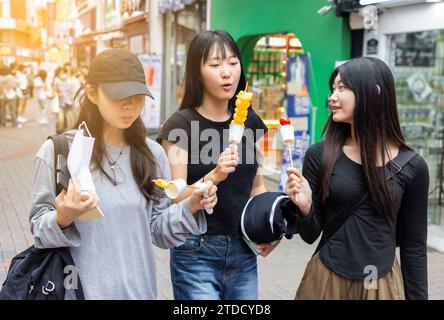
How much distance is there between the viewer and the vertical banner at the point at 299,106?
8.35 meters

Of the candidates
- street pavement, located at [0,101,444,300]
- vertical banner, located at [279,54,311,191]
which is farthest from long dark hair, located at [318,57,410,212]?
vertical banner, located at [279,54,311,191]

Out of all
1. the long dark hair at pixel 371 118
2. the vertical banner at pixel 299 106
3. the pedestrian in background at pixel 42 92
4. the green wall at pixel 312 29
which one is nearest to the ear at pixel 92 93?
the long dark hair at pixel 371 118

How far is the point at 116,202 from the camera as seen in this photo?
212 cm

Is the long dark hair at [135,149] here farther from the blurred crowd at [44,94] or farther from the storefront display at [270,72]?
the blurred crowd at [44,94]

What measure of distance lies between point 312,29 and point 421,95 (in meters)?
2.20

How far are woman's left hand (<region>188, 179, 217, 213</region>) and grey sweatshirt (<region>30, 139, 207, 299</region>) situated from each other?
3 centimetres

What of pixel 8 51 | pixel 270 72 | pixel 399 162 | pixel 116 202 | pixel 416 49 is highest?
pixel 8 51

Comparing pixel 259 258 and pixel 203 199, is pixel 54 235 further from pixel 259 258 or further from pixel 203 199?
pixel 259 258

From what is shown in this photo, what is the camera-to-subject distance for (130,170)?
2229mm

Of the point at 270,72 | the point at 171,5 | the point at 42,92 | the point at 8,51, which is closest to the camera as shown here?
the point at 270,72

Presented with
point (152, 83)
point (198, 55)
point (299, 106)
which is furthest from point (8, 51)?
point (198, 55)

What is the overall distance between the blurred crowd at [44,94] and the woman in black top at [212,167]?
1234cm

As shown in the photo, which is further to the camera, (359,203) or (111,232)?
(359,203)
